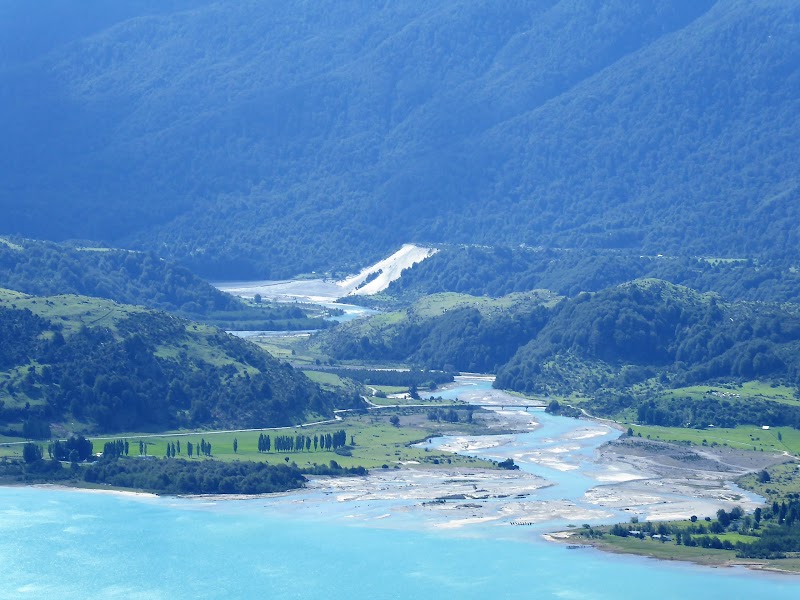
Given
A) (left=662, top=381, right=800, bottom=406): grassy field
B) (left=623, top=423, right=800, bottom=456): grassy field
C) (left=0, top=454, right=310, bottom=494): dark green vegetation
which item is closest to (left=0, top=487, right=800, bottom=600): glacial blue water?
(left=0, top=454, right=310, bottom=494): dark green vegetation

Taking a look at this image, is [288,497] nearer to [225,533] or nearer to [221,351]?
[225,533]

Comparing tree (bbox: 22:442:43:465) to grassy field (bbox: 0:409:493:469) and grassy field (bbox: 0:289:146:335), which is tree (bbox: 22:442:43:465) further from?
grassy field (bbox: 0:289:146:335)

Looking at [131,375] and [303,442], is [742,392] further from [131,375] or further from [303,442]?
[131,375]

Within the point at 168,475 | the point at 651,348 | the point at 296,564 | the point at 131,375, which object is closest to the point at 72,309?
the point at 131,375

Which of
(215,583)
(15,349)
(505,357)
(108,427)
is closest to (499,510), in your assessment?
(215,583)

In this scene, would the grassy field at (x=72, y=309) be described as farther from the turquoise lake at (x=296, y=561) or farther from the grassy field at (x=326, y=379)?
the turquoise lake at (x=296, y=561)

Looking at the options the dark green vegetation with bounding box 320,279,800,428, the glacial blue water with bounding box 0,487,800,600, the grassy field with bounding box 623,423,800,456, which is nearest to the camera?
the glacial blue water with bounding box 0,487,800,600

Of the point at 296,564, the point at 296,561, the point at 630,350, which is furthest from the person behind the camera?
the point at 630,350
